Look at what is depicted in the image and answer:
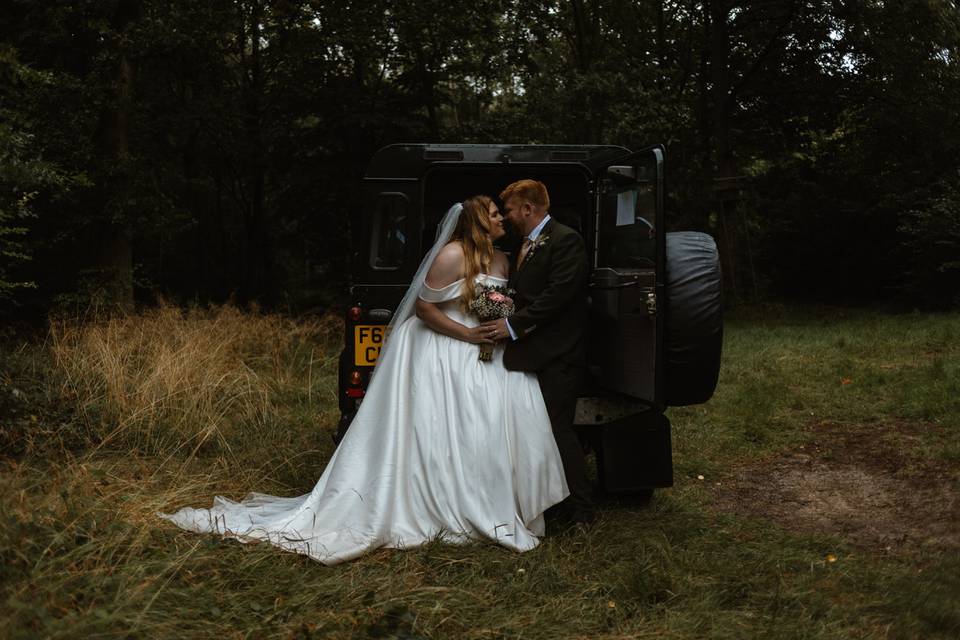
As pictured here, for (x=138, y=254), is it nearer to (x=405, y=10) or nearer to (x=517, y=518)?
(x=405, y=10)

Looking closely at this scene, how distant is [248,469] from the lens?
6.57m

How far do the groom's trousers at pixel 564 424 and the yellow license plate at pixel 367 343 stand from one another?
1.49 metres

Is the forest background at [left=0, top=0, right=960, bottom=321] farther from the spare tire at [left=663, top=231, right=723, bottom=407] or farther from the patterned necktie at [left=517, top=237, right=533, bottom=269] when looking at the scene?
the spare tire at [left=663, top=231, right=723, bottom=407]

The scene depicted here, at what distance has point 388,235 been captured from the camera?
677cm

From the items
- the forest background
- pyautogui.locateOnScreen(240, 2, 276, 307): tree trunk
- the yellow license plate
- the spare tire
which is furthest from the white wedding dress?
pyautogui.locateOnScreen(240, 2, 276, 307): tree trunk

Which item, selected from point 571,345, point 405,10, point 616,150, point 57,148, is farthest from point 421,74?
point 571,345

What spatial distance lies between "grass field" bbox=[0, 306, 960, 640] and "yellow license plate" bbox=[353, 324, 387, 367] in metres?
0.98

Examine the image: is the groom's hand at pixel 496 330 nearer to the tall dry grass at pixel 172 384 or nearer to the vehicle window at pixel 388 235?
the vehicle window at pixel 388 235

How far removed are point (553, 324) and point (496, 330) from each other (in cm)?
36

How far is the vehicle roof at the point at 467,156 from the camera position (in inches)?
261

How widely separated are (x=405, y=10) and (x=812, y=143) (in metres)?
11.3

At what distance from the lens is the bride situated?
16.9ft

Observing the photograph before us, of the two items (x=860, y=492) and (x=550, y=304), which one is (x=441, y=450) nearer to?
(x=550, y=304)

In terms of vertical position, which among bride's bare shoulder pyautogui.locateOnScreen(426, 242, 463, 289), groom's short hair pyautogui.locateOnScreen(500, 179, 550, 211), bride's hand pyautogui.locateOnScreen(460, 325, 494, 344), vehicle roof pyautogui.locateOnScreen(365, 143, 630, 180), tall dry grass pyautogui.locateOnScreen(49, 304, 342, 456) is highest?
vehicle roof pyautogui.locateOnScreen(365, 143, 630, 180)
